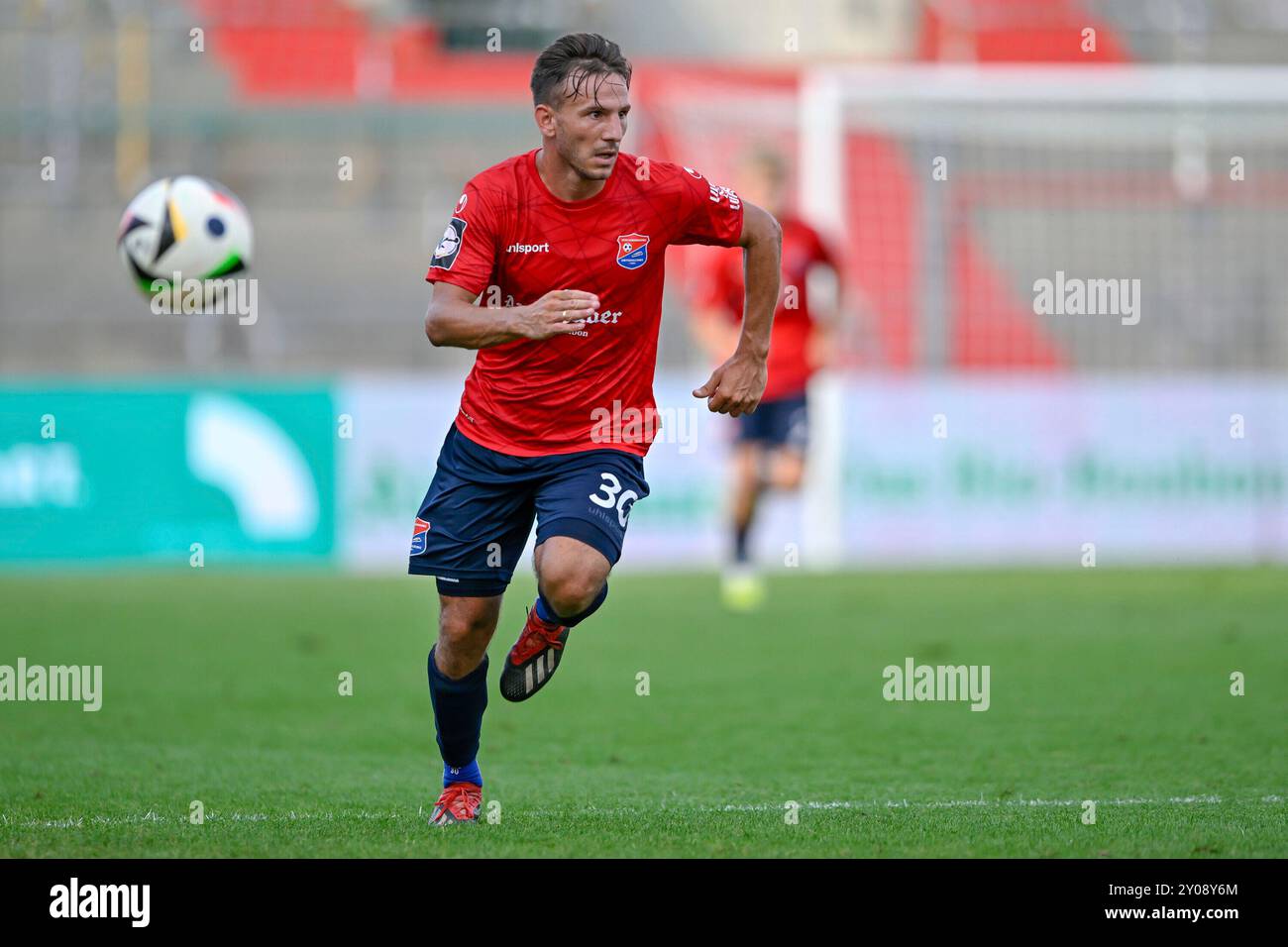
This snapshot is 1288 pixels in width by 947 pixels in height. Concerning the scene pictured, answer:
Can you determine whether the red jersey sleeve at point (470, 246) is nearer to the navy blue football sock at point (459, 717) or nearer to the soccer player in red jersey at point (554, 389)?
the soccer player in red jersey at point (554, 389)

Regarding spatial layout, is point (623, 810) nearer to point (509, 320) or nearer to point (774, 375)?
point (509, 320)

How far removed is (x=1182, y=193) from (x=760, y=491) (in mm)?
8838

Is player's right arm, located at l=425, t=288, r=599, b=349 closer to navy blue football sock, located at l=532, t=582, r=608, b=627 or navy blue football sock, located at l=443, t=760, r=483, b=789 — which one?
navy blue football sock, located at l=532, t=582, r=608, b=627

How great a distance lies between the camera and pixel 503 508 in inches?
227

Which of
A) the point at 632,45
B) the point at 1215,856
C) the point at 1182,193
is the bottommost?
the point at 1215,856

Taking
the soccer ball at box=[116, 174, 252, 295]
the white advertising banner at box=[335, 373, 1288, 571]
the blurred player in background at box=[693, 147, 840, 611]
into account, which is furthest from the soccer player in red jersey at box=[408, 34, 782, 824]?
the white advertising banner at box=[335, 373, 1288, 571]

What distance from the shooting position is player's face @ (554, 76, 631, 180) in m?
5.50

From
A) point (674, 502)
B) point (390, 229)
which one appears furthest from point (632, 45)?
point (674, 502)

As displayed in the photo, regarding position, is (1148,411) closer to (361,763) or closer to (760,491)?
(760,491)

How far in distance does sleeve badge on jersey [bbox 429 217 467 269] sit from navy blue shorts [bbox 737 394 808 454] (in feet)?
24.8

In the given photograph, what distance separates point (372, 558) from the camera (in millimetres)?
16031

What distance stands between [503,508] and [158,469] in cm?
1059
